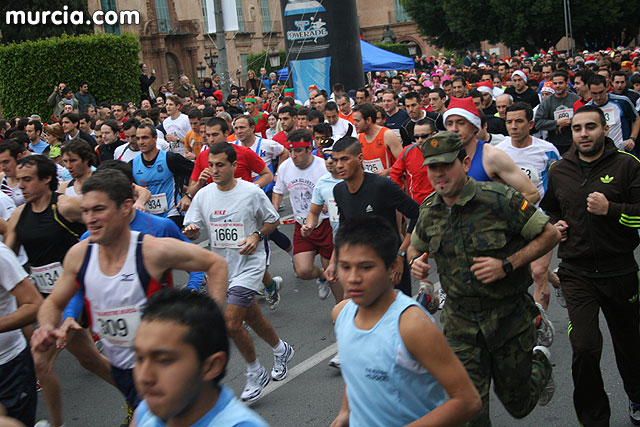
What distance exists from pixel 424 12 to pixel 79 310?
59050mm

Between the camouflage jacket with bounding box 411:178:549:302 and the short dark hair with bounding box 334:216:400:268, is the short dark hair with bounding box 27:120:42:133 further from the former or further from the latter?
the short dark hair with bounding box 334:216:400:268

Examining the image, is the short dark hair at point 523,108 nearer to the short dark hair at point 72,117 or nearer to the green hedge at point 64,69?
the short dark hair at point 72,117

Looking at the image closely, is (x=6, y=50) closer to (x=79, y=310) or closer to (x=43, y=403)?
(x=43, y=403)

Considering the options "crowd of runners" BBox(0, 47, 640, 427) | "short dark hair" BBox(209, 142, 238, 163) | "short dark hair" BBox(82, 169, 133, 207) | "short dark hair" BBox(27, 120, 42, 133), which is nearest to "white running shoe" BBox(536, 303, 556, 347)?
"crowd of runners" BBox(0, 47, 640, 427)

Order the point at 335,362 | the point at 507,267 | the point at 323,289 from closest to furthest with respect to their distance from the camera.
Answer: the point at 507,267, the point at 335,362, the point at 323,289

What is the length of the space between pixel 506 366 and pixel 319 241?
3890 mm

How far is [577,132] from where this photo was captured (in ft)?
15.9

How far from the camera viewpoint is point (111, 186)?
417 cm

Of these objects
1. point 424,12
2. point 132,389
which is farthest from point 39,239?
point 424,12

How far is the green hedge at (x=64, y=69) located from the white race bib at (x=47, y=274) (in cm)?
1769

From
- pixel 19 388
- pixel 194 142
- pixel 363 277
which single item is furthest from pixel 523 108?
pixel 194 142

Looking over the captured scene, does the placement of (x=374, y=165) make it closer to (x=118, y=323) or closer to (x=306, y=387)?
(x=306, y=387)

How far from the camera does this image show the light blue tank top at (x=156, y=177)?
8.86 meters

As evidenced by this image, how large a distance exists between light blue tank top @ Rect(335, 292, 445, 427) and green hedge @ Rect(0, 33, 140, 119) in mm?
21415
